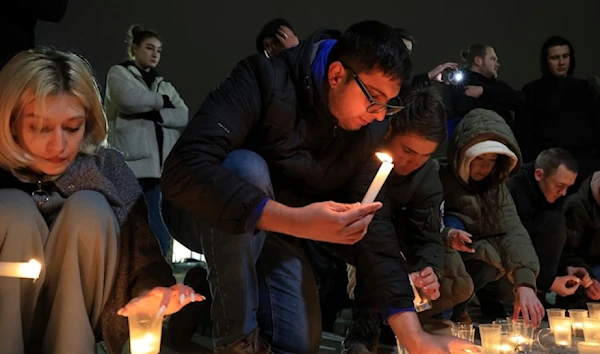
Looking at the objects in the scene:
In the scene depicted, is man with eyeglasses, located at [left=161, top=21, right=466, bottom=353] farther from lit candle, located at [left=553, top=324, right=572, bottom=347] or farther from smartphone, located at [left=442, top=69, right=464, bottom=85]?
smartphone, located at [left=442, top=69, right=464, bottom=85]

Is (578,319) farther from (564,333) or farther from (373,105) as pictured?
(373,105)

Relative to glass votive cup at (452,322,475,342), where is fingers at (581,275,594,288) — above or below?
below

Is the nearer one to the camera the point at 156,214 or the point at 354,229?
the point at 354,229

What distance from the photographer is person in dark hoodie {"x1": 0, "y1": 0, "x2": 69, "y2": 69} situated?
80.9 inches

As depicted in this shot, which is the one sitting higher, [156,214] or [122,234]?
[122,234]

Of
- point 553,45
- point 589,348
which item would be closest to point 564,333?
point 589,348

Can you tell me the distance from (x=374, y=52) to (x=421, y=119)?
2.15ft

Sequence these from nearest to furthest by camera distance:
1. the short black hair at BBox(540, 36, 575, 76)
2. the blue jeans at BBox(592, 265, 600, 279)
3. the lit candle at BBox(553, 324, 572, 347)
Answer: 1. the lit candle at BBox(553, 324, 572, 347)
2. the blue jeans at BBox(592, 265, 600, 279)
3. the short black hair at BBox(540, 36, 575, 76)

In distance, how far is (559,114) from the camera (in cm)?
404

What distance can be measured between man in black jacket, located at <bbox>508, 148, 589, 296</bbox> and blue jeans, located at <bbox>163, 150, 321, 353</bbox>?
1.70 m

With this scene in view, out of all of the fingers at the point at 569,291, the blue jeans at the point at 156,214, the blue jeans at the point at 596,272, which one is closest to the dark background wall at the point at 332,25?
the blue jeans at the point at 156,214

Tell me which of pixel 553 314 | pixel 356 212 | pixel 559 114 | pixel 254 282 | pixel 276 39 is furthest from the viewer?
pixel 559 114

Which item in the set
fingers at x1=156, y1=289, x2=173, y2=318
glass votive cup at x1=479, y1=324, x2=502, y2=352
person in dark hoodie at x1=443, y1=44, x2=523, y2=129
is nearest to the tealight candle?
glass votive cup at x1=479, y1=324, x2=502, y2=352

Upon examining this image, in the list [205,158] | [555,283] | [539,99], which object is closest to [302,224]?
[205,158]
